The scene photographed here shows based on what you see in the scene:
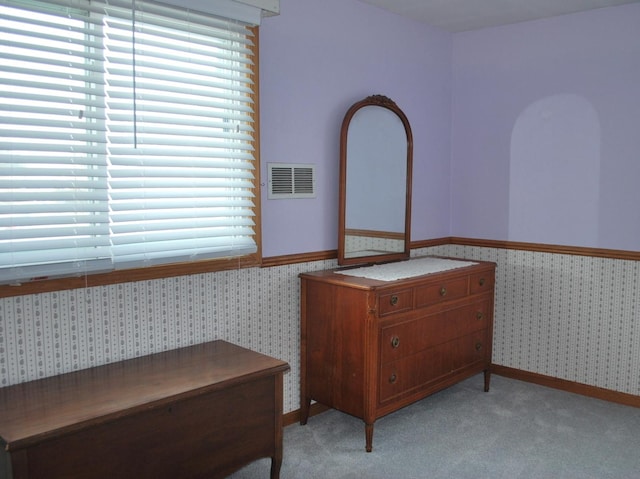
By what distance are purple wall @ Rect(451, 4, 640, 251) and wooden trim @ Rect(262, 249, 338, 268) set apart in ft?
4.46

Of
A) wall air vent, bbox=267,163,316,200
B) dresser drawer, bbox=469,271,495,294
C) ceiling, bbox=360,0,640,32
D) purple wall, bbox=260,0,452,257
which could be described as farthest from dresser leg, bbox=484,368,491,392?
ceiling, bbox=360,0,640,32

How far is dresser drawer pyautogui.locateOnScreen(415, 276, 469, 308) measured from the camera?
10.1 feet

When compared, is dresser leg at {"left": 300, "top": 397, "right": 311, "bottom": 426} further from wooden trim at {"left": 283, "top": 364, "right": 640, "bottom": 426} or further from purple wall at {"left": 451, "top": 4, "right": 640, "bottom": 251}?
purple wall at {"left": 451, "top": 4, "right": 640, "bottom": 251}

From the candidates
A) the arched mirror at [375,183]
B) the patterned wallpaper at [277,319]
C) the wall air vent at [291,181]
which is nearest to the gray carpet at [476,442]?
the patterned wallpaper at [277,319]

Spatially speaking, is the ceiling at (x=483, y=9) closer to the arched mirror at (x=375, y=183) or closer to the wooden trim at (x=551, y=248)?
the arched mirror at (x=375, y=183)

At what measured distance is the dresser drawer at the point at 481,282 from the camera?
3.46 meters

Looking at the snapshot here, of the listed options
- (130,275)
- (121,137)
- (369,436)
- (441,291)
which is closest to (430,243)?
(441,291)

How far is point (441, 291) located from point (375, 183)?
78 cm

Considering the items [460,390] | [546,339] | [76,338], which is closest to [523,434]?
[460,390]

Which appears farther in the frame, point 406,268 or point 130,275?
point 406,268

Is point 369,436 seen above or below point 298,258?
below

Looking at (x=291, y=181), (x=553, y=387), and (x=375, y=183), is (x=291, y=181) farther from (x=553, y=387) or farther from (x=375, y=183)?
(x=553, y=387)

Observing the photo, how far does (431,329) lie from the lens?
317 centimetres

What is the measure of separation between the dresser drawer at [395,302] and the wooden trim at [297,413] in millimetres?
800
